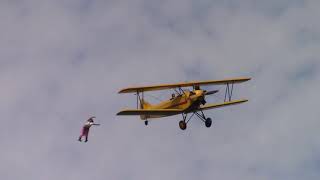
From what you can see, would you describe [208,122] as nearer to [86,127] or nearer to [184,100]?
[184,100]

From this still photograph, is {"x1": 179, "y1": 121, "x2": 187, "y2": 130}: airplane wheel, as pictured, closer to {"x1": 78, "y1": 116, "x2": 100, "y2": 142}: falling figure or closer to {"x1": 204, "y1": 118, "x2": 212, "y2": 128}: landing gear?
{"x1": 204, "y1": 118, "x2": 212, "y2": 128}: landing gear

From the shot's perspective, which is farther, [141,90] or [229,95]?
[229,95]

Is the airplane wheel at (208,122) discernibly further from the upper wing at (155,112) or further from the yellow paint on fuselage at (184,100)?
the upper wing at (155,112)

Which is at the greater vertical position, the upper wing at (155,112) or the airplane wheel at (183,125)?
the upper wing at (155,112)

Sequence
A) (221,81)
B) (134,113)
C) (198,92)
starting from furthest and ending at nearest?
(221,81)
(198,92)
(134,113)

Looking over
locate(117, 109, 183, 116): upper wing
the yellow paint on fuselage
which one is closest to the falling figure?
locate(117, 109, 183, 116): upper wing

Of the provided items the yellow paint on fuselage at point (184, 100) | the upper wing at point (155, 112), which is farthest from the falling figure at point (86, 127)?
the yellow paint on fuselage at point (184, 100)

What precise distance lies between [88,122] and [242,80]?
15213mm

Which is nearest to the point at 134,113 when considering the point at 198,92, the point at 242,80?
the point at 198,92

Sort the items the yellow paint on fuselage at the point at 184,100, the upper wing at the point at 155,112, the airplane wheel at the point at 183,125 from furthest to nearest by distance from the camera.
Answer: the airplane wheel at the point at 183,125, the yellow paint on fuselage at the point at 184,100, the upper wing at the point at 155,112

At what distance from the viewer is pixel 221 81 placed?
47.3 m

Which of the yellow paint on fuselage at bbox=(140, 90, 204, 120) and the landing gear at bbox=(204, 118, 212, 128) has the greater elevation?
Answer: the yellow paint on fuselage at bbox=(140, 90, 204, 120)

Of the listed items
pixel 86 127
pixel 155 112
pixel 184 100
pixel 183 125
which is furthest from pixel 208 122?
pixel 86 127

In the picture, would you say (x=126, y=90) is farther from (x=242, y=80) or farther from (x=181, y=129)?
(x=242, y=80)
